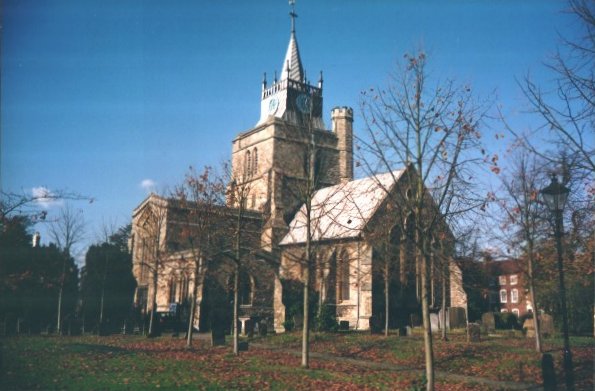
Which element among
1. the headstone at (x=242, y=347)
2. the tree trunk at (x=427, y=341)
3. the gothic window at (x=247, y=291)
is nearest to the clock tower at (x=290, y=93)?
the gothic window at (x=247, y=291)

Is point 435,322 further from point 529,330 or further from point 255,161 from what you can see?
point 255,161

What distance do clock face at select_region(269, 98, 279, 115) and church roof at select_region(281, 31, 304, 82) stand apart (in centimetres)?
262

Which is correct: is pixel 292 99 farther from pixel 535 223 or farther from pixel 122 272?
pixel 535 223

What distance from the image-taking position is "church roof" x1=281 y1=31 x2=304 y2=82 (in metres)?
52.0

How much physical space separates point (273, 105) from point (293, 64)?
538 centimetres

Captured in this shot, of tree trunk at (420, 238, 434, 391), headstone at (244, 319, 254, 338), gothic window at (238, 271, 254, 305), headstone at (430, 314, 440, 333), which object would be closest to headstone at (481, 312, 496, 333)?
headstone at (430, 314, 440, 333)

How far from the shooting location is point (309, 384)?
12.5 meters

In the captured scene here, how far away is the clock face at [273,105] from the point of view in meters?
51.1

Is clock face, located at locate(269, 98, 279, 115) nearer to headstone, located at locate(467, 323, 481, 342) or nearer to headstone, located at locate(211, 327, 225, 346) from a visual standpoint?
headstone, located at locate(211, 327, 225, 346)

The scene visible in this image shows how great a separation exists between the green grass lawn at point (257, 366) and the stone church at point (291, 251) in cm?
374

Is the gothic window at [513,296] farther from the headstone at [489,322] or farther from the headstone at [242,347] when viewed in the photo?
the headstone at [242,347]

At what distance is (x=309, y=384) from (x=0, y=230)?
8623 mm

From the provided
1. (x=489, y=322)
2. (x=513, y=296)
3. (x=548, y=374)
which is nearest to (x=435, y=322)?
(x=489, y=322)

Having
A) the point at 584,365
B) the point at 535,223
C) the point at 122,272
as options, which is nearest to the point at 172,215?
the point at 122,272
